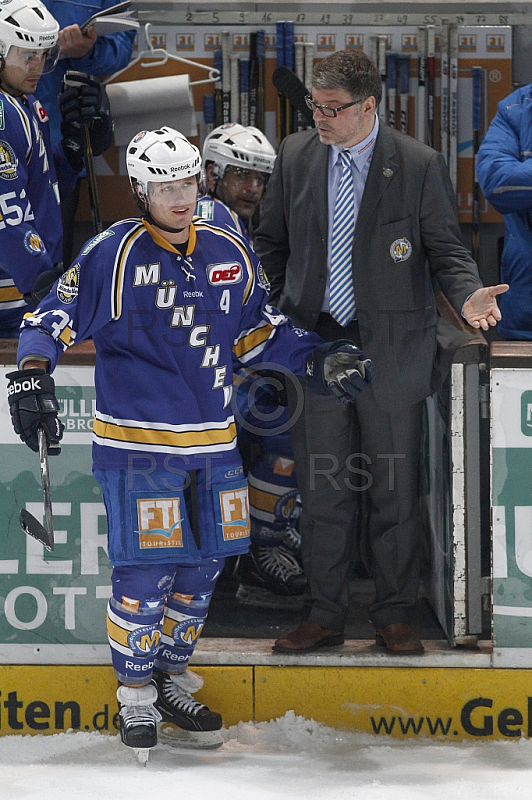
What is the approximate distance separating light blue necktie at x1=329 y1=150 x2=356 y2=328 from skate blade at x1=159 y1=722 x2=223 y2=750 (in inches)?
49.2

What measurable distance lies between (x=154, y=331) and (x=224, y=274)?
0.26 metres

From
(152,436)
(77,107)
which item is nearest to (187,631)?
(152,436)

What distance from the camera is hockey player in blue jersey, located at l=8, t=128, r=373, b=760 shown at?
3014 millimetres

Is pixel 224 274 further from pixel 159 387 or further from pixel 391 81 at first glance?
pixel 391 81

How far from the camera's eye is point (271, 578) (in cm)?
399

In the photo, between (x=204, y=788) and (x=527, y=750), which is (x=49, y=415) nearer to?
(x=204, y=788)

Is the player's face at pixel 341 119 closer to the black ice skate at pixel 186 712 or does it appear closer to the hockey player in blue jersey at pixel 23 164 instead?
the hockey player in blue jersey at pixel 23 164

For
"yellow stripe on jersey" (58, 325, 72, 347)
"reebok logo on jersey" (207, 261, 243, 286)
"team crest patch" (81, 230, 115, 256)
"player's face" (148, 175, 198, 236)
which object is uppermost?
"player's face" (148, 175, 198, 236)

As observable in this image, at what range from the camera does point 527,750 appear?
329cm

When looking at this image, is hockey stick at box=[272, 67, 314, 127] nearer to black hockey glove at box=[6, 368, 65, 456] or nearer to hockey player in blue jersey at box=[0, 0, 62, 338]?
hockey player in blue jersey at box=[0, 0, 62, 338]

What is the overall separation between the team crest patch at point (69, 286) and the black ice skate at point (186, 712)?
1104mm

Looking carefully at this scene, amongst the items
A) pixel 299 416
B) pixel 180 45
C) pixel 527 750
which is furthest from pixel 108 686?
pixel 180 45

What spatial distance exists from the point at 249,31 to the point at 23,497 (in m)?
2.41

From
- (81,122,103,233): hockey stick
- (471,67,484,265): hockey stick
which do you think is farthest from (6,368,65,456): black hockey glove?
(471,67,484,265): hockey stick
